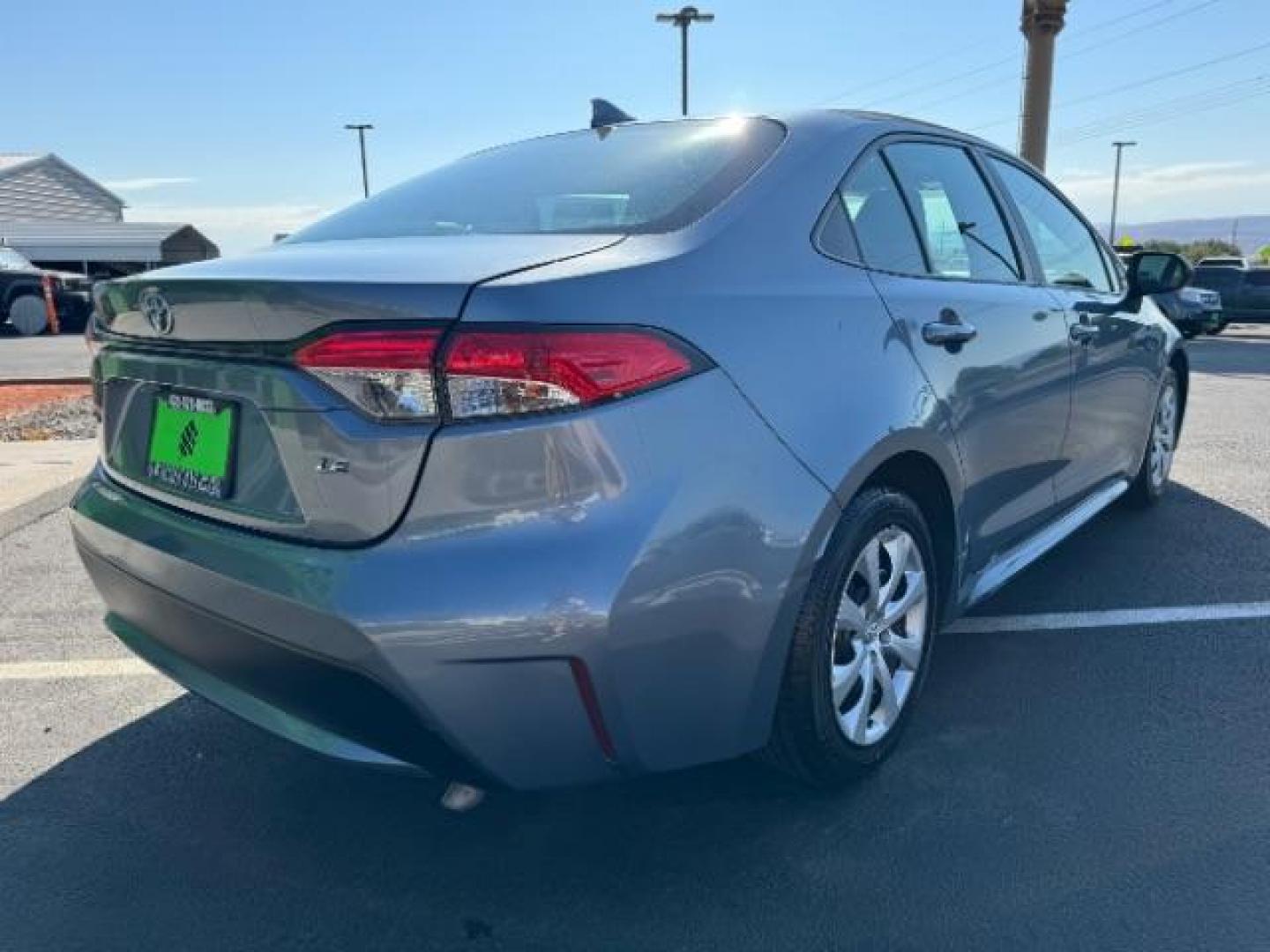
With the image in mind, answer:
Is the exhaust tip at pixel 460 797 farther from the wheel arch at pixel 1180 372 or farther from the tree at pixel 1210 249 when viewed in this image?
the tree at pixel 1210 249

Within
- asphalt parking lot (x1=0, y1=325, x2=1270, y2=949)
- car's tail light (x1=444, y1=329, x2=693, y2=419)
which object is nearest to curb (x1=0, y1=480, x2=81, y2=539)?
asphalt parking lot (x1=0, y1=325, x2=1270, y2=949)

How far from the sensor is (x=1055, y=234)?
3678 mm

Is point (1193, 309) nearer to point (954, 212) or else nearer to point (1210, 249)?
point (954, 212)

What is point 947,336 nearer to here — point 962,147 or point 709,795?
point 962,147

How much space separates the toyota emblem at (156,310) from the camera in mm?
2061

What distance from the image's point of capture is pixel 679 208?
2158 millimetres

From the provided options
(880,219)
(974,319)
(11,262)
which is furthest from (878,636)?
(11,262)

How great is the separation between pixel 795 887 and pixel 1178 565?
2.77 m

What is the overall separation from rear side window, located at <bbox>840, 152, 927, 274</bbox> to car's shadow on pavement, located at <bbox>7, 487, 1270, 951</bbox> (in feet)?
4.22

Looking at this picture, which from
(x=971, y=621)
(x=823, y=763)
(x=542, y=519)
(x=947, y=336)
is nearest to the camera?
(x=542, y=519)

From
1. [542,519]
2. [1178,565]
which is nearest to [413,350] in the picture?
[542,519]

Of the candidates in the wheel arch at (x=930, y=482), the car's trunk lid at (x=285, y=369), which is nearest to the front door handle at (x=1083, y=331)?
the wheel arch at (x=930, y=482)

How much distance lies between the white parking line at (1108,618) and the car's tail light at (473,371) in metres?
2.22

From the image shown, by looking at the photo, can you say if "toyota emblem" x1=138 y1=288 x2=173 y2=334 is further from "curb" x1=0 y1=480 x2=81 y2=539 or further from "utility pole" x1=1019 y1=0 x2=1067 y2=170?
"utility pole" x1=1019 y1=0 x2=1067 y2=170
